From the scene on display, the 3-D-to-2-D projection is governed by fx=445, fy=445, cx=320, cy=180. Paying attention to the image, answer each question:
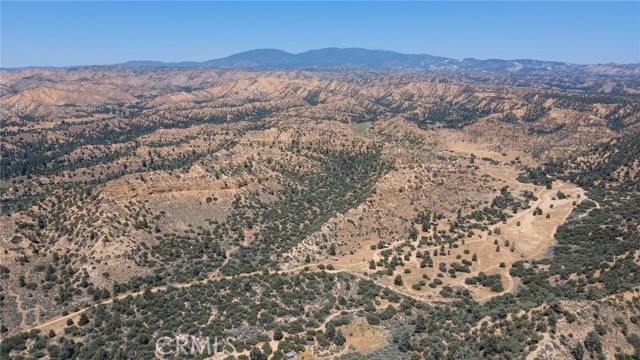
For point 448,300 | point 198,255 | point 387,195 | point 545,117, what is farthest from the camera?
point 545,117

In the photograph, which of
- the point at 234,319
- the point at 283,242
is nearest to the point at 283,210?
the point at 283,242

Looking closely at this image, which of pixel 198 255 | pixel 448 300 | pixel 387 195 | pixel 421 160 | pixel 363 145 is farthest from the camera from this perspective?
pixel 363 145

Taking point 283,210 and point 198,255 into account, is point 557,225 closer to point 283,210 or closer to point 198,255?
point 283,210

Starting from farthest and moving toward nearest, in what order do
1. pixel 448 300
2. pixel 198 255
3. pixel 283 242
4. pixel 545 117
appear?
pixel 545 117
pixel 283 242
pixel 198 255
pixel 448 300

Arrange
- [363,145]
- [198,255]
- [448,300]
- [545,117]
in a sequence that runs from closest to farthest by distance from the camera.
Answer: [448,300], [198,255], [363,145], [545,117]

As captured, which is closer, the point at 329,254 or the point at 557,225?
the point at 329,254

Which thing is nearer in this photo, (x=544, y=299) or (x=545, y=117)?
(x=544, y=299)

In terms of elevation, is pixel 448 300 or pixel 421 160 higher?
pixel 421 160

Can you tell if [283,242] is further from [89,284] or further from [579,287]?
[579,287]

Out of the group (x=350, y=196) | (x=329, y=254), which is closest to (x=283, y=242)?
(x=329, y=254)
